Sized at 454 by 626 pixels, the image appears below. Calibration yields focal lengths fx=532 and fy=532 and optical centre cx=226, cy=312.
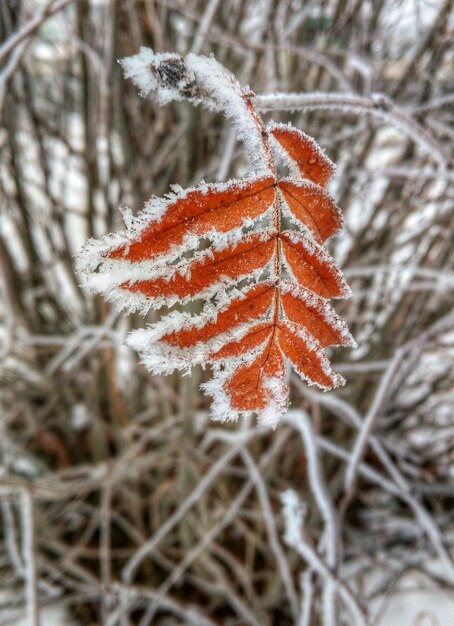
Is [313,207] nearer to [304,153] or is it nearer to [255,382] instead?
[304,153]

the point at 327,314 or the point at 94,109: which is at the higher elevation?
the point at 94,109

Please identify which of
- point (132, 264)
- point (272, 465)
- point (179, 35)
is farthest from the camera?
point (179, 35)

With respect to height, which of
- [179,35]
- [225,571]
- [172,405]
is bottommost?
[225,571]

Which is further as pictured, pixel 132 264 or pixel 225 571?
pixel 225 571

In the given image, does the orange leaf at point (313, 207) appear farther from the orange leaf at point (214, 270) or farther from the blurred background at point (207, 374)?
the blurred background at point (207, 374)

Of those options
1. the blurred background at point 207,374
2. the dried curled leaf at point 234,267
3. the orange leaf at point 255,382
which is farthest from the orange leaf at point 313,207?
the blurred background at point 207,374

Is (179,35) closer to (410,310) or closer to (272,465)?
(410,310)

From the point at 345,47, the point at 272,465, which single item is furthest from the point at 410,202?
the point at 272,465

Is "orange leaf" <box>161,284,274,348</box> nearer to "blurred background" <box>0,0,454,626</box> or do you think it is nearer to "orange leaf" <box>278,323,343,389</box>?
"orange leaf" <box>278,323,343,389</box>

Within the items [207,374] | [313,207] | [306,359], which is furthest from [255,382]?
[207,374]
